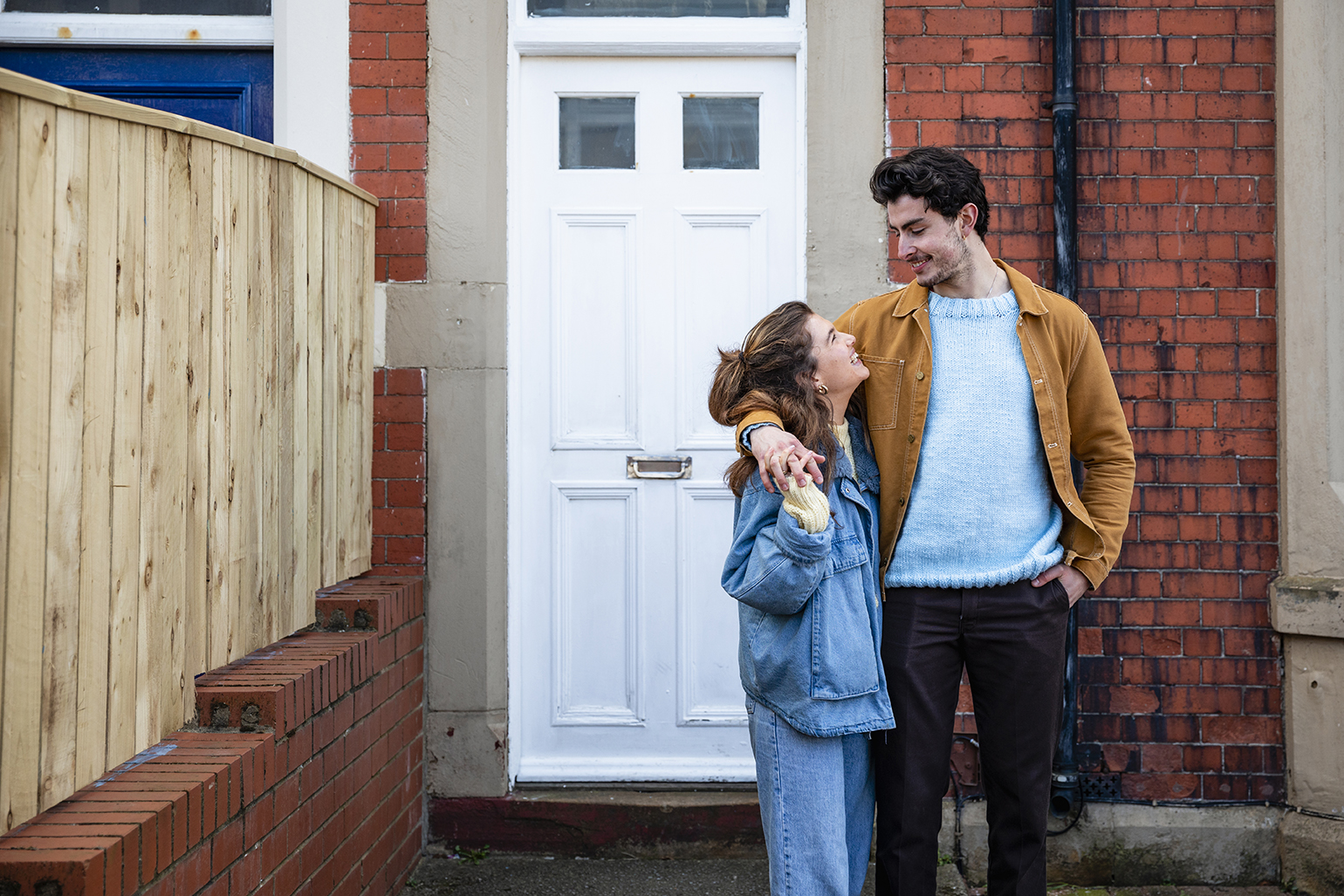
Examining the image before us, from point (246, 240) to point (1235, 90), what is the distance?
3392mm

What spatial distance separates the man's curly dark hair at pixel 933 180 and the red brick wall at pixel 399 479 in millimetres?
1890

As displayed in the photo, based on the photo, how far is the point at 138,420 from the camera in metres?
2.05

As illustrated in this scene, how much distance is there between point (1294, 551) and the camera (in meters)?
3.45

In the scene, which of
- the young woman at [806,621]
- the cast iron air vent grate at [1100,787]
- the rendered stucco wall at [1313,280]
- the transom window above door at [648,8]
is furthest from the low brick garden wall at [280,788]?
the rendered stucco wall at [1313,280]

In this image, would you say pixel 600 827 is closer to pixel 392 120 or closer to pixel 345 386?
pixel 345 386

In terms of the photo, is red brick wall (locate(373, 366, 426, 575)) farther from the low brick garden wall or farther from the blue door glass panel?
the blue door glass panel

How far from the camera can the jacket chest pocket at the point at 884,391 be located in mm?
2412

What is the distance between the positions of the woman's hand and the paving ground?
145cm

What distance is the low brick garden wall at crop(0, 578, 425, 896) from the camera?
1.72 m

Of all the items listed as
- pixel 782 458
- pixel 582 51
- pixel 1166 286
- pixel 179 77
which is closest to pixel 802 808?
pixel 782 458

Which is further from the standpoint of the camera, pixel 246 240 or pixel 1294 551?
pixel 1294 551

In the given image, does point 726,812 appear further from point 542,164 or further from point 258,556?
point 542,164

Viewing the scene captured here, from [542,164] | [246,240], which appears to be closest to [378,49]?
[542,164]

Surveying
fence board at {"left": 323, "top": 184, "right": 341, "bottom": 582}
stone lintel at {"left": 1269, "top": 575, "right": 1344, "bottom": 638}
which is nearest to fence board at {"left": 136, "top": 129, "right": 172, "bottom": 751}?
fence board at {"left": 323, "top": 184, "right": 341, "bottom": 582}
